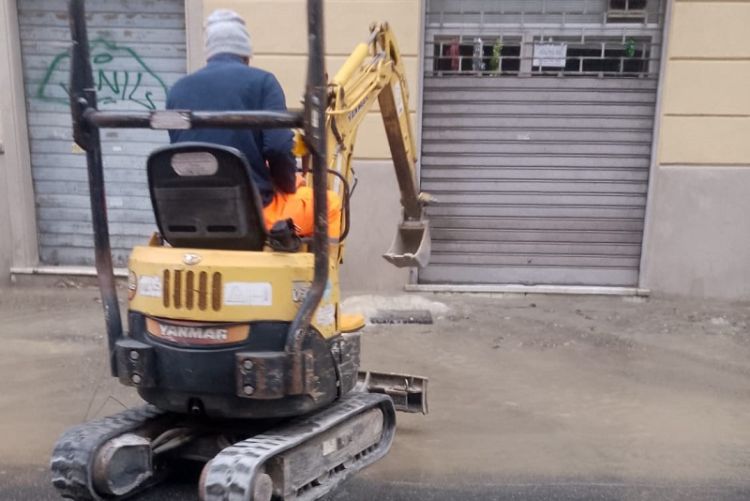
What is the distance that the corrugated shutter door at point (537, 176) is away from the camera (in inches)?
287

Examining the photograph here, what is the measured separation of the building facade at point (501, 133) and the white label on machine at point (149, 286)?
430 centimetres

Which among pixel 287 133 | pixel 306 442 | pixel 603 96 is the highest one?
pixel 603 96

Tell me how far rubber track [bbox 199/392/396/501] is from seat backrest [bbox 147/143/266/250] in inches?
32.8

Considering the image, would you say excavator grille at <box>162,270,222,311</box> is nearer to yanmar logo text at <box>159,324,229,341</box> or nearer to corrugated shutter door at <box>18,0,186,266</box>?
yanmar logo text at <box>159,324,229,341</box>

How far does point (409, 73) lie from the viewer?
698cm

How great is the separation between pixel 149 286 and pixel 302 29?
15.2 feet

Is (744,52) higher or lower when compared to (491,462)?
higher

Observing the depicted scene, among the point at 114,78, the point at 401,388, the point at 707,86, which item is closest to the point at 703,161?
the point at 707,86

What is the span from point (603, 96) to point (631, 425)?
4.06 metres

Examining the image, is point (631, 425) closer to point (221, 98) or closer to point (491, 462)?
point (491, 462)

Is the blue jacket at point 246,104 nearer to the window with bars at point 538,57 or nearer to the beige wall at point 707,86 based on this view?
the window with bars at point 538,57

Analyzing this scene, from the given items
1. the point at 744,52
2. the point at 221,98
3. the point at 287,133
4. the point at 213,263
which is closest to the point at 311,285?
the point at 213,263

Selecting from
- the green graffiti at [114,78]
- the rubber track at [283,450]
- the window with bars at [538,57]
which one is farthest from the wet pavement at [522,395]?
the window with bars at [538,57]

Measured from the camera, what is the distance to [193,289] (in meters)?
2.89
